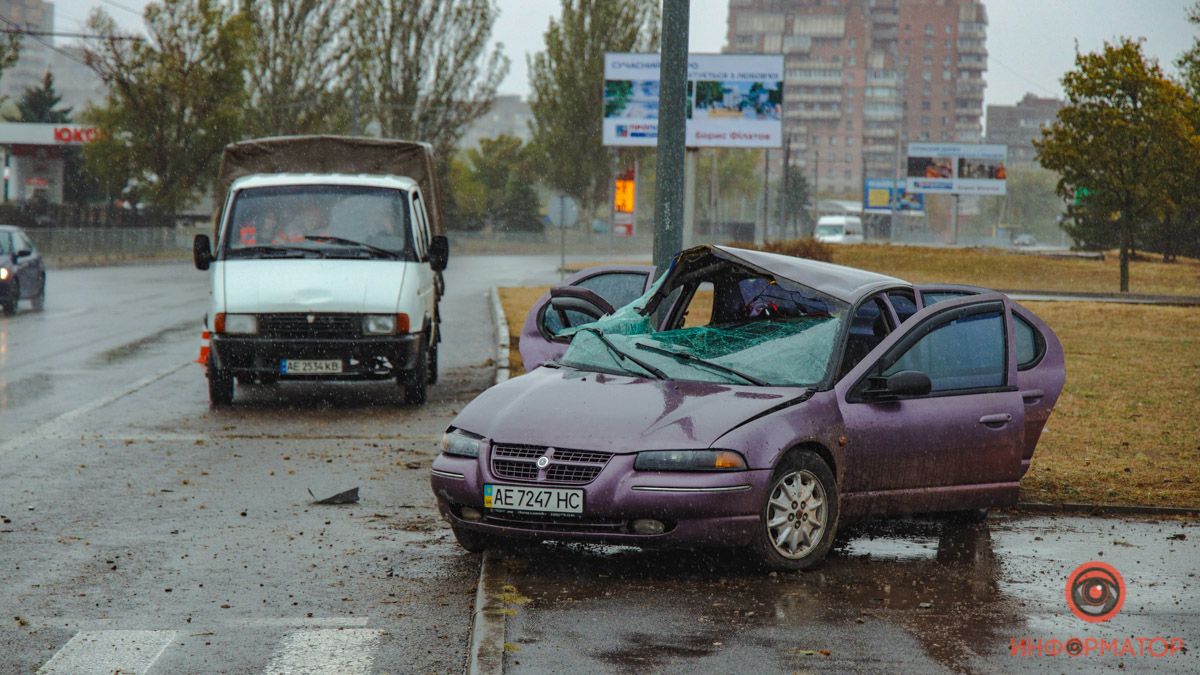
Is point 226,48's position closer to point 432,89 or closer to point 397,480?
point 432,89

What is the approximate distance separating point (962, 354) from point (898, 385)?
2.94 feet

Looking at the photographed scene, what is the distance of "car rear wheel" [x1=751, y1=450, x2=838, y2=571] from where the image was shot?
7.03 metres

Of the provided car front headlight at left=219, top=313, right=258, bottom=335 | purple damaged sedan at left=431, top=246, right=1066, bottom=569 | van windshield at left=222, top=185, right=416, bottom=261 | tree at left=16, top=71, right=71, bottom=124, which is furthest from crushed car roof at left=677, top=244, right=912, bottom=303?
tree at left=16, top=71, right=71, bottom=124

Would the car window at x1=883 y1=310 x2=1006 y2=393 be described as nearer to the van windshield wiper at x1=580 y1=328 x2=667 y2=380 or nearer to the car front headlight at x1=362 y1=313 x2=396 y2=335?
the van windshield wiper at x1=580 y1=328 x2=667 y2=380

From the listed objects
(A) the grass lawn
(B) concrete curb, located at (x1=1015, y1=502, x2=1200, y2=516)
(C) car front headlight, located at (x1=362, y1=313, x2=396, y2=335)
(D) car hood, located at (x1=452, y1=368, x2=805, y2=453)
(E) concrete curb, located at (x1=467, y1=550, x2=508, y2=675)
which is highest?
(D) car hood, located at (x1=452, y1=368, x2=805, y2=453)

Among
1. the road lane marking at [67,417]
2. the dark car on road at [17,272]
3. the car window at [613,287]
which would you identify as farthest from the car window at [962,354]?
the dark car on road at [17,272]

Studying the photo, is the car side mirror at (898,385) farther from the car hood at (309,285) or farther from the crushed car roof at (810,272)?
the car hood at (309,285)

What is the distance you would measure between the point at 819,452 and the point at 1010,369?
1.55 meters

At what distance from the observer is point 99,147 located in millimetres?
63906

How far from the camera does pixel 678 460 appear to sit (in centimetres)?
682

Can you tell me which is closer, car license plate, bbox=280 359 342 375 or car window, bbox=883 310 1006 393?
car window, bbox=883 310 1006 393

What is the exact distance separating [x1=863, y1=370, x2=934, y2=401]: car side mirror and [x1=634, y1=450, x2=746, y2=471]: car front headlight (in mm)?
1131

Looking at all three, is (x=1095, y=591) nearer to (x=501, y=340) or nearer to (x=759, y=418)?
(x=759, y=418)

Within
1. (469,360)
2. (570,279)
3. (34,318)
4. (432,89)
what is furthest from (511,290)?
(432,89)
